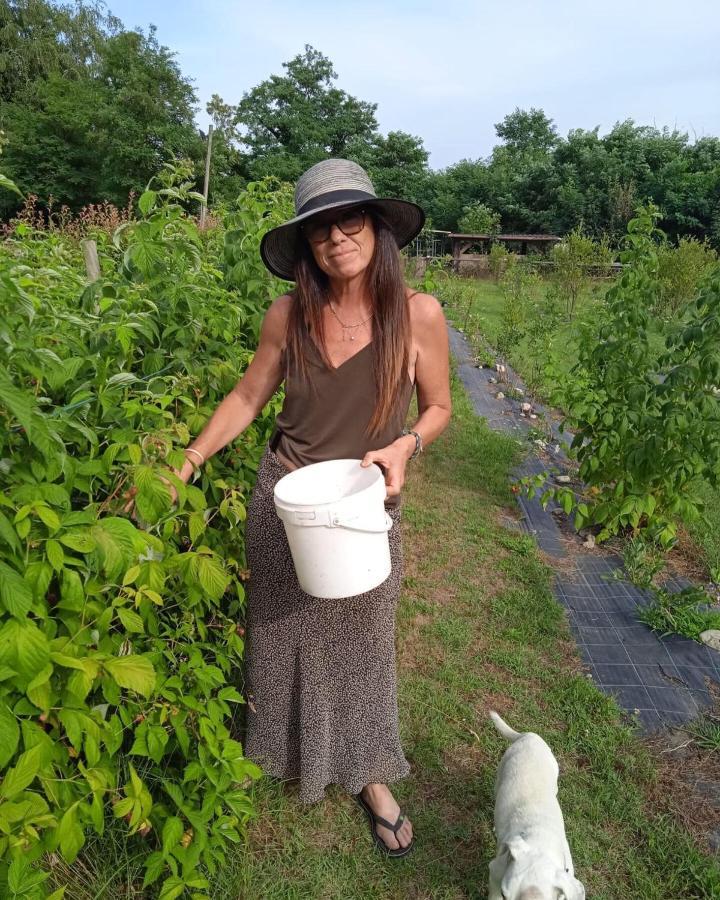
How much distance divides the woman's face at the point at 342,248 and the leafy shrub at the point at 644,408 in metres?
2.12

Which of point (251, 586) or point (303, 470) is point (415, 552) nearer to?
point (251, 586)

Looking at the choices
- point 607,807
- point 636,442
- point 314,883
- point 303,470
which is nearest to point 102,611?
point 303,470

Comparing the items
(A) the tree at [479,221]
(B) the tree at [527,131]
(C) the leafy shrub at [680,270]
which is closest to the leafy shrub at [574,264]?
(C) the leafy shrub at [680,270]

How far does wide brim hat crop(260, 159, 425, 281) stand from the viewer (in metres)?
1.46

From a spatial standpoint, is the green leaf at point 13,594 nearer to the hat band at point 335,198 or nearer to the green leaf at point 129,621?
the green leaf at point 129,621

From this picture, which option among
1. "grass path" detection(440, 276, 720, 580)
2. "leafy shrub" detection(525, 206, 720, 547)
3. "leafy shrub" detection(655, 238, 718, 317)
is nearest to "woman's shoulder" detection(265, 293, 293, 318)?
"leafy shrub" detection(525, 206, 720, 547)

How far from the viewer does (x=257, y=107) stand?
3662cm

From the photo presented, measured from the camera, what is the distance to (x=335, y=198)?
145 cm

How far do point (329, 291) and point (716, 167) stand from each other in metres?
30.4

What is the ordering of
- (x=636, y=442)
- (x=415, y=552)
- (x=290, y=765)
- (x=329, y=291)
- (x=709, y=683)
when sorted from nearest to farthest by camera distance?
(x=329, y=291) → (x=290, y=765) → (x=709, y=683) → (x=636, y=442) → (x=415, y=552)

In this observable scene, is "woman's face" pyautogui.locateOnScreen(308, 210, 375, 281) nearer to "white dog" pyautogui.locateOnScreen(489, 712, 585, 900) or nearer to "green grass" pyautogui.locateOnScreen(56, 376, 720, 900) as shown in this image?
"white dog" pyautogui.locateOnScreen(489, 712, 585, 900)

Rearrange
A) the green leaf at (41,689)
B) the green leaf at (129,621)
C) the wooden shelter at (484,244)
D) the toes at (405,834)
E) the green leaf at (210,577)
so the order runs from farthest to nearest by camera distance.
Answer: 1. the wooden shelter at (484,244)
2. the toes at (405,834)
3. the green leaf at (210,577)
4. the green leaf at (129,621)
5. the green leaf at (41,689)

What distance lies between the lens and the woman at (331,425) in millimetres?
1548

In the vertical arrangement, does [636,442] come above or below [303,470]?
below
